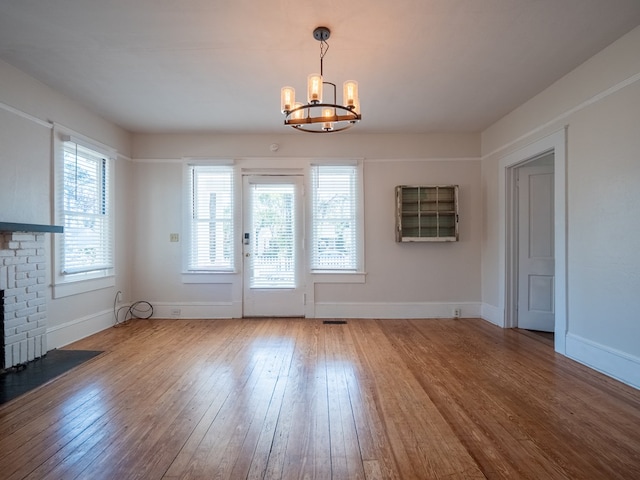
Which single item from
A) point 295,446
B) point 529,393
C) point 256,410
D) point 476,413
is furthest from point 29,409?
point 529,393

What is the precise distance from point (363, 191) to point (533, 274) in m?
2.48

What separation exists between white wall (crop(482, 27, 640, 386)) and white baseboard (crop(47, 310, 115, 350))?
5299mm

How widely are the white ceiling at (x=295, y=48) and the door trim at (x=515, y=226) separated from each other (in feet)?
2.06

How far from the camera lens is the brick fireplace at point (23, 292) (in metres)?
2.96

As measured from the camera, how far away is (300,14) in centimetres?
237

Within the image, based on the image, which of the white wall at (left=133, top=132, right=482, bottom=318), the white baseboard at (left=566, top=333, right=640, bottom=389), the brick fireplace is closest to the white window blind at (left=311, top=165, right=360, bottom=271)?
the white wall at (left=133, top=132, right=482, bottom=318)

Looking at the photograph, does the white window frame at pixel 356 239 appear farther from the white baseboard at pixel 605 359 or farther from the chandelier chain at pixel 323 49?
the white baseboard at pixel 605 359

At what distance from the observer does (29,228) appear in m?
3.07

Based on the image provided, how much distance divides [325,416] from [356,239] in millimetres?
3036

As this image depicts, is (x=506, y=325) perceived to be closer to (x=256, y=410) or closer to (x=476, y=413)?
(x=476, y=413)

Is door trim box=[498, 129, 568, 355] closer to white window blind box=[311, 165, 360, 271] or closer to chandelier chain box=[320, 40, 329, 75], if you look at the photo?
white window blind box=[311, 165, 360, 271]

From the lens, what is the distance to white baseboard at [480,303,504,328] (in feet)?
14.7

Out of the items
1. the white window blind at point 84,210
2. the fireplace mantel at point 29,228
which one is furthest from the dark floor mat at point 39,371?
the fireplace mantel at point 29,228

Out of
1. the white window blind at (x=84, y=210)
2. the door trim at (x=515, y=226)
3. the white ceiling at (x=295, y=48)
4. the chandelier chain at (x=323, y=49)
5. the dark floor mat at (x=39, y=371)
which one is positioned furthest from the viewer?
the white window blind at (x=84, y=210)
